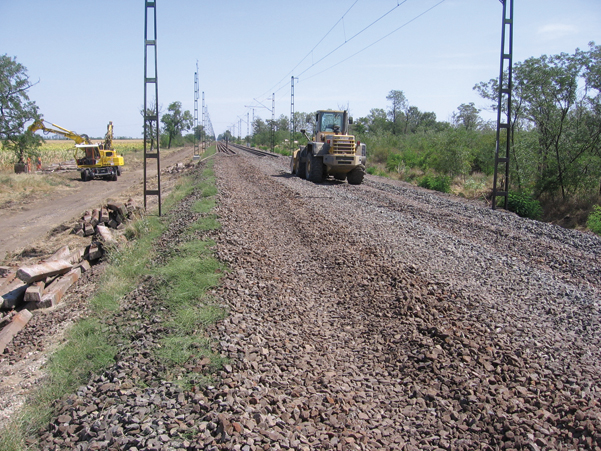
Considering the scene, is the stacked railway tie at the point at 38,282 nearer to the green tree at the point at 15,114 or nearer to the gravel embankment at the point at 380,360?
the gravel embankment at the point at 380,360

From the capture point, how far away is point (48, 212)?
21312 millimetres

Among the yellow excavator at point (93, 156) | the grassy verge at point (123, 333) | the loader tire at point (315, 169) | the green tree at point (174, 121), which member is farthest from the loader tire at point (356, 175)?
the green tree at point (174, 121)

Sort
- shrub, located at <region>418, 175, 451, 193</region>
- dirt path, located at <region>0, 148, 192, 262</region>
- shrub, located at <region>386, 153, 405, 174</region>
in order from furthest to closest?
shrub, located at <region>386, 153, 405, 174</region> → shrub, located at <region>418, 175, 451, 193</region> → dirt path, located at <region>0, 148, 192, 262</region>

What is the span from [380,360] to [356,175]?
650 inches

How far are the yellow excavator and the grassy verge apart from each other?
982 inches

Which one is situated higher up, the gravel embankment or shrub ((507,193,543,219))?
shrub ((507,193,543,219))

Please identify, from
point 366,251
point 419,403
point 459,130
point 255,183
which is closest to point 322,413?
point 419,403

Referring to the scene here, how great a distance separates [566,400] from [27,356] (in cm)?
684

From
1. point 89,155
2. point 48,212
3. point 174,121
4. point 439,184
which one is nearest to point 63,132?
point 89,155

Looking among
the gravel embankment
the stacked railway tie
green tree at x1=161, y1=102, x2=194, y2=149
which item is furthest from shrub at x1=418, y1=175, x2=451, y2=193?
green tree at x1=161, y1=102, x2=194, y2=149

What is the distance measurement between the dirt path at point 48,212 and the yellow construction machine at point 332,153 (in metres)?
9.90

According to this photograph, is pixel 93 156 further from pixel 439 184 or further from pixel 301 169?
pixel 439 184

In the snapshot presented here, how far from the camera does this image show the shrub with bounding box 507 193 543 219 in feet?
51.6

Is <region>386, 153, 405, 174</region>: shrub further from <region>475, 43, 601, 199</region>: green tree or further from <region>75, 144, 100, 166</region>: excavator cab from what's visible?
<region>75, 144, 100, 166</region>: excavator cab
